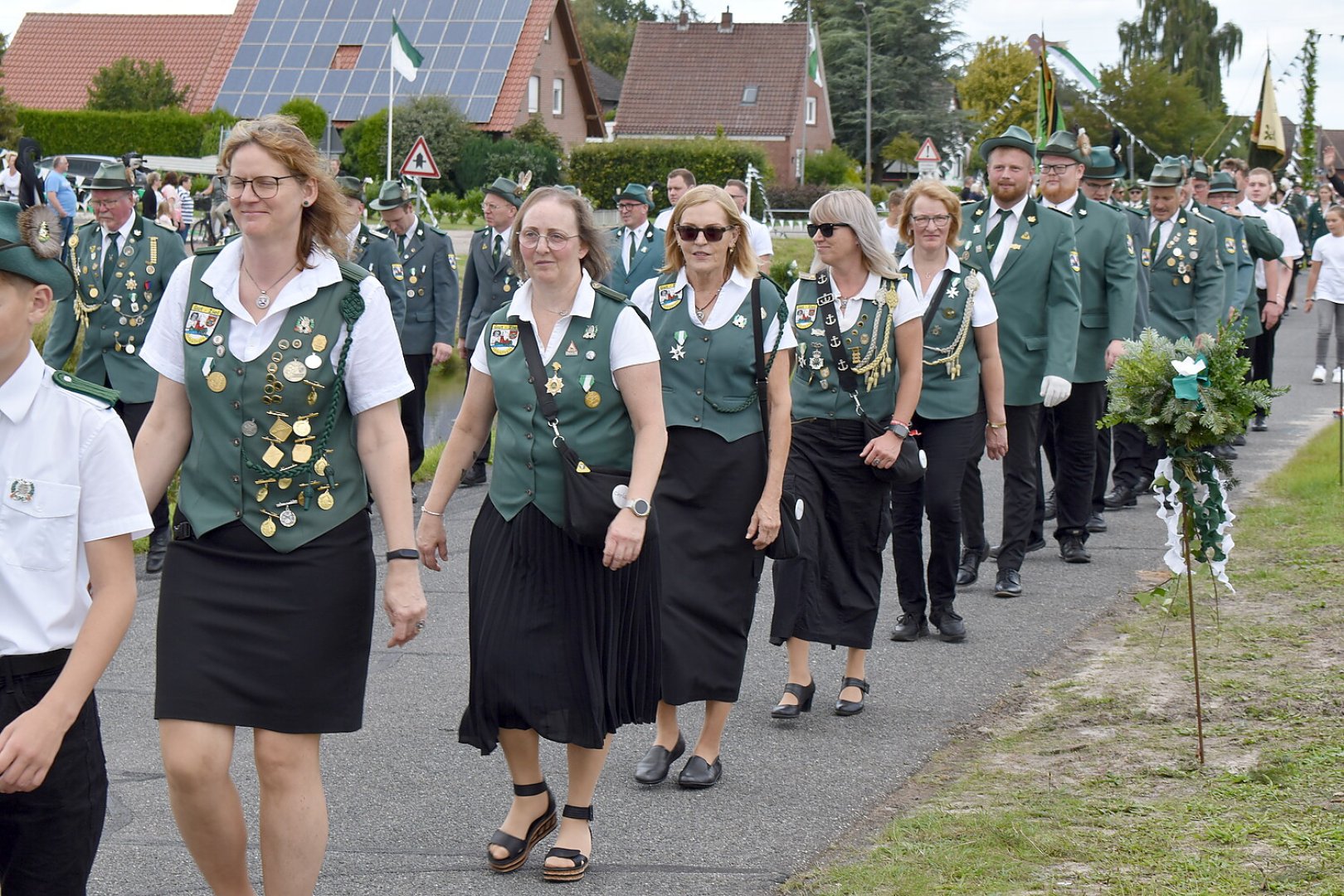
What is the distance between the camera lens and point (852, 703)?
6.62 m

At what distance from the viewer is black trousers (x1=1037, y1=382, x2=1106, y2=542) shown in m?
9.77

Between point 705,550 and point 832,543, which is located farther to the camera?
point 832,543

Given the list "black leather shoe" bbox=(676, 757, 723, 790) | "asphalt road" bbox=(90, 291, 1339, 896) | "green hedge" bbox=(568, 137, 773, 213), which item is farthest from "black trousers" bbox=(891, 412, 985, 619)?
"green hedge" bbox=(568, 137, 773, 213)

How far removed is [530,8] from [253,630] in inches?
2253

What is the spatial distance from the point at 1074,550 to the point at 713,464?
454 cm

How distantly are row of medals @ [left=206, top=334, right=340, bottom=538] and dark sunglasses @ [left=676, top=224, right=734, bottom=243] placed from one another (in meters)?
1.96

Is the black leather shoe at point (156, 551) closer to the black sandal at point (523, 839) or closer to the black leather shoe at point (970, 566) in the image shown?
the black leather shoe at point (970, 566)

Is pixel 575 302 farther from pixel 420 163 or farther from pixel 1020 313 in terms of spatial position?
pixel 420 163

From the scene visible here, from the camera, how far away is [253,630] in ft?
13.0

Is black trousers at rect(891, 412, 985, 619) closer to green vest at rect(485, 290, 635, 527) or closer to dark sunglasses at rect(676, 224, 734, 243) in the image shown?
dark sunglasses at rect(676, 224, 734, 243)

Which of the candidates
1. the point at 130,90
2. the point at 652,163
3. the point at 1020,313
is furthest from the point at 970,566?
the point at 130,90

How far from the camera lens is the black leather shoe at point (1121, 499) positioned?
1148 centimetres

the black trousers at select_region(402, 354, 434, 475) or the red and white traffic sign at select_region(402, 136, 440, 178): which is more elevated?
the red and white traffic sign at select_region(402, 136, 440, 178)

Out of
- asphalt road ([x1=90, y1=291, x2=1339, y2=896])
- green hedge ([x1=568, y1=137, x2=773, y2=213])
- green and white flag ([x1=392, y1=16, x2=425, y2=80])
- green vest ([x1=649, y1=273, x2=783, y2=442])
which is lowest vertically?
asphalt road ([x1=90, y1=291, x2=1339, y2=896])
